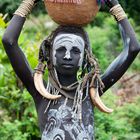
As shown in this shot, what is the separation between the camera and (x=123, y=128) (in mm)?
5836

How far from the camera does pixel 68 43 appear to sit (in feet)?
13.2

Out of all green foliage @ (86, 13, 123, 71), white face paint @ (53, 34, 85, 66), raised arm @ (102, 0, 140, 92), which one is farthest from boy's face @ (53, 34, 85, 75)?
green foliage @ (86, 13, 123, 71)

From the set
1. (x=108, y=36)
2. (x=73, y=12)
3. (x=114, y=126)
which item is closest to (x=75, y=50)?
(x=73, y=12)

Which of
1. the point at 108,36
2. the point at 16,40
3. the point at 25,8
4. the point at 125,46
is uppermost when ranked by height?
the point at 25,8

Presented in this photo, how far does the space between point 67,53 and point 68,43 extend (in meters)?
0.07

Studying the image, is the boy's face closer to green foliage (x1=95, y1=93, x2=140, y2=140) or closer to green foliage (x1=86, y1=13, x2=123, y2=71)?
green foliage (x1=95, y1=93, x2=140, y2=140)

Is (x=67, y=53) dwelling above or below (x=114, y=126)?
above

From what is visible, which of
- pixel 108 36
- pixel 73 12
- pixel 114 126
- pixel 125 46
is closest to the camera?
pixel 73 12

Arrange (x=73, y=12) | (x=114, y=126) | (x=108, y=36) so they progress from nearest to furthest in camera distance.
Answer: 1. (x=73, y=12)
2. (x=114, y=126)
3. (x=108, y=36)

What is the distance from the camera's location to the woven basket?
13.0 ft

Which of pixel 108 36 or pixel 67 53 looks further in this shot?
pixel 108 36

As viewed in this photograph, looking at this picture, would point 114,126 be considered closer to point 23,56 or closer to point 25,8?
point 23,56

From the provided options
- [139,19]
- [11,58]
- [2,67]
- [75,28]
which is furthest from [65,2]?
[139,19]

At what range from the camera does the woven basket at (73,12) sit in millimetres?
3951
